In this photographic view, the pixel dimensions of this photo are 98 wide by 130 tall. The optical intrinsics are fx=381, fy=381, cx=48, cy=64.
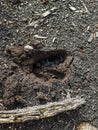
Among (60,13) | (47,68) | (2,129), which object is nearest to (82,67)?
(47,68)

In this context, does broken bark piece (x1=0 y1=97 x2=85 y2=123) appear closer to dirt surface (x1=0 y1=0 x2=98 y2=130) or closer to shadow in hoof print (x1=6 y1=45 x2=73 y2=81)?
dirt surface (x1=0 y1=0 x2=98 y2=130)

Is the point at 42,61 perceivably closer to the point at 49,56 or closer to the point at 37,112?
the point at 49,56

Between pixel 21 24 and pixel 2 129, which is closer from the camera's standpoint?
pixel 2 129

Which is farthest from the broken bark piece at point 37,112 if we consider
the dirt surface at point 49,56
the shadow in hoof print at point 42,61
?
the shadow in hoof print at point 42,61

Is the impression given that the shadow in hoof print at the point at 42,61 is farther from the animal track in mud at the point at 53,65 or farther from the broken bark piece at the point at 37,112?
the broken bark piece at the point at 37,112

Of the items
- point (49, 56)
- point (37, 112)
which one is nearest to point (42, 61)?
point (49, 56)

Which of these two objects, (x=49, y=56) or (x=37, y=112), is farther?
(x=49, y=56)

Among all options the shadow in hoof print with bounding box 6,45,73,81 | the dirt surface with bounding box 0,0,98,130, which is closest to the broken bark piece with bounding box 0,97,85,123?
the dirt surface with bounding box 0,0,98,130

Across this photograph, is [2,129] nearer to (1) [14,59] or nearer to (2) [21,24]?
(1) [14,59]
